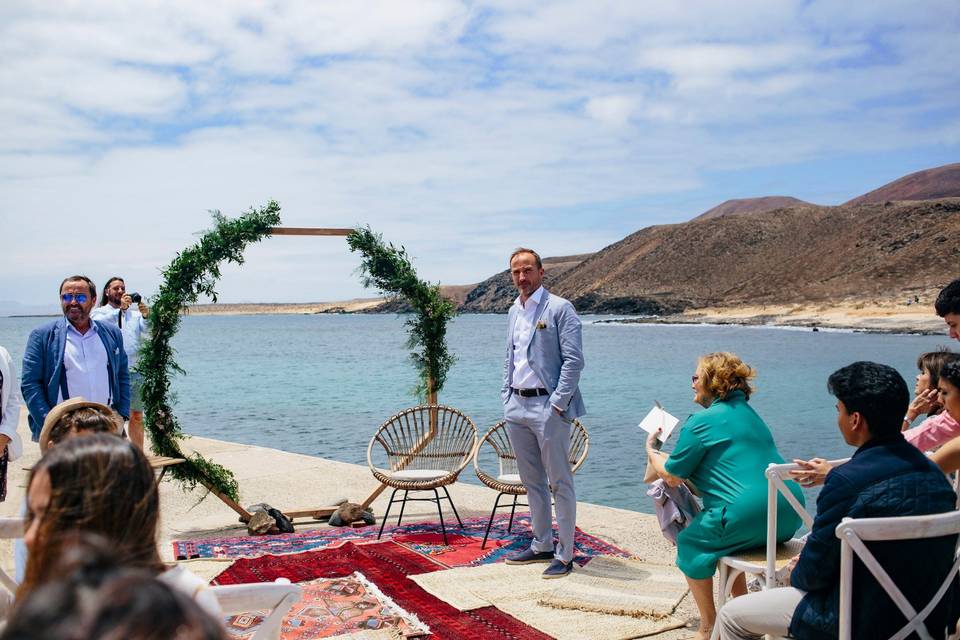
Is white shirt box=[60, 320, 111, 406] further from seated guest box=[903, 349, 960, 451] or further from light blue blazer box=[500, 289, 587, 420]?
seated guest box=[903, 349, 960, 451]

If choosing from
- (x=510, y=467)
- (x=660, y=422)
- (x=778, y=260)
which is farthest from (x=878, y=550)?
(x=778, y=260)

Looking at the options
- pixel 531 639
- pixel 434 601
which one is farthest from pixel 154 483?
pixel 434 601

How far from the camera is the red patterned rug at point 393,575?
4.38 metres

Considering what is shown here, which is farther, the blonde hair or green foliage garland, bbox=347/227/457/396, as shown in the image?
green foliage garland, bbox=347/227/457/396

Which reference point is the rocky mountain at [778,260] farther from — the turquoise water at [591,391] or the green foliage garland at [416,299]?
the green foliage garland at [416,299]

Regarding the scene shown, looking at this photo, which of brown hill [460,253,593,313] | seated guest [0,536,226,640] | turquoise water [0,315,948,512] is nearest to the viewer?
seated guest [0,536,226,640]

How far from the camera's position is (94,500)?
1.42 metres

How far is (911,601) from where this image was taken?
8.53ft

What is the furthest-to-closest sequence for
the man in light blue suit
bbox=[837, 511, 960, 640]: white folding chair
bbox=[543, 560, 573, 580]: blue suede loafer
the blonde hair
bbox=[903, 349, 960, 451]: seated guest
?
the man in light blue suit < bbox=[543, 560, 573, 580]: blue suede loafer < the blonde hair < bbox=[903, 349, 960, 451]: seated guest < bbox=[837, 511, 960, 640]: white folding chair

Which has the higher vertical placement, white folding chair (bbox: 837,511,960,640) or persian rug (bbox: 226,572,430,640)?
white folding chair (bbox: 837,511,960,640)

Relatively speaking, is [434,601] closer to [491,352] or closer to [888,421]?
[888,421]

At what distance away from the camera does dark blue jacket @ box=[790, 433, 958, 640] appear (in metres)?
2.59

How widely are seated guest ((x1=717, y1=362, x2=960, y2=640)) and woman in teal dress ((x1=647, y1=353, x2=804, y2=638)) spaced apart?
0.97 m

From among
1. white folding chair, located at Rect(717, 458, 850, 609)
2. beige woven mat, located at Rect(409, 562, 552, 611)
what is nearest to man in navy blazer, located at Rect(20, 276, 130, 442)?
beige woven mat, located at Rect(409, 562, 552, 611)
